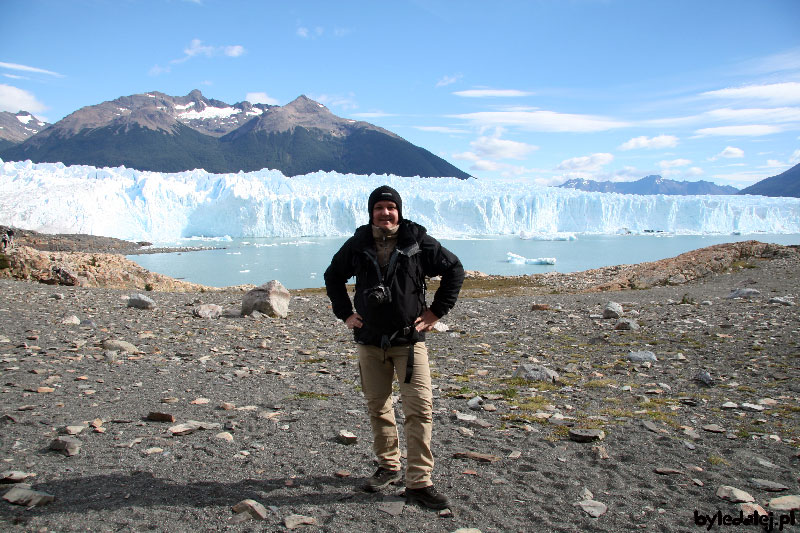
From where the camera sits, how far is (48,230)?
58.3 metres

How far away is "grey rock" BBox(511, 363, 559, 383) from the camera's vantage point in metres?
5.74

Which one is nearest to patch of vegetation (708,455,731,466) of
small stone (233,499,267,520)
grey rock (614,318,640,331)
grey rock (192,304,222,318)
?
small stone (233,499,267,520)

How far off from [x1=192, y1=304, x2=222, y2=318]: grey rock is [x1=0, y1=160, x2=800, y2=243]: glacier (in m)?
51.7

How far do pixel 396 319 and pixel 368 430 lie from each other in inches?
56.5

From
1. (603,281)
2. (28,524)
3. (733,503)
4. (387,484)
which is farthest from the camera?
(603,281)

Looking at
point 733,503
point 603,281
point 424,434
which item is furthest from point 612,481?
point 603,281

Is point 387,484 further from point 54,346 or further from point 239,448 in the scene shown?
point 54,346

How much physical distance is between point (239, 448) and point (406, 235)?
6.19 feet

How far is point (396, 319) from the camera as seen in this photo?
314 centimetres

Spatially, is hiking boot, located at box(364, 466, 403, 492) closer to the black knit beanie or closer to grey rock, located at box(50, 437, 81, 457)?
the black knit beanie

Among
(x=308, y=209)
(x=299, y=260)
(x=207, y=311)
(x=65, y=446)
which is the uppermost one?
(x=308, y=209)

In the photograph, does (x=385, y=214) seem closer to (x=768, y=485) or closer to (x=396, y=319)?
(x=396, y=319)

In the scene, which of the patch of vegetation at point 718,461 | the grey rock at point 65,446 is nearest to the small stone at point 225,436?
the grey rock at point 65,446

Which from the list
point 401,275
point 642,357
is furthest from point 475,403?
point 642,357
